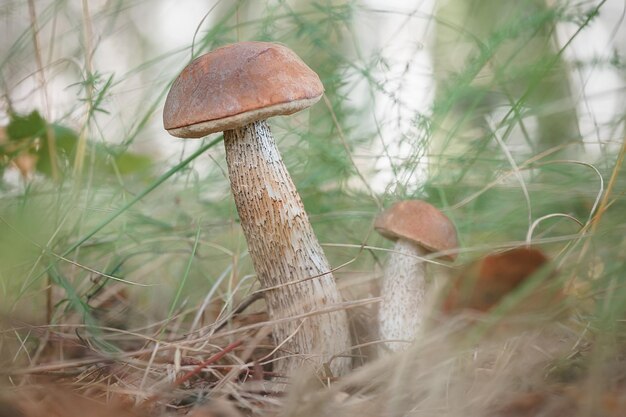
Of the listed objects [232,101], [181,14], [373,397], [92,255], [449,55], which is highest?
[181,14]

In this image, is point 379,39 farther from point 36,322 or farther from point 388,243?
point 36,322

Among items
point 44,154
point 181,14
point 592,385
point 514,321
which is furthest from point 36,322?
point 181,14

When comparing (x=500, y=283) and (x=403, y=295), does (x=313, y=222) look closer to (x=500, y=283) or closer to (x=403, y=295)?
(x=403, y=295)

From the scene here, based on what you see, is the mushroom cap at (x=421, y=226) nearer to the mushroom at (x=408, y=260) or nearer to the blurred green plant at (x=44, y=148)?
the mushroom at (x=408, y=260)

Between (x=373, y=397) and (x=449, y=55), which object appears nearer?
(x=373, y=397)

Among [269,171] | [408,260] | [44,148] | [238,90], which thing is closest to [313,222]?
[408,260]

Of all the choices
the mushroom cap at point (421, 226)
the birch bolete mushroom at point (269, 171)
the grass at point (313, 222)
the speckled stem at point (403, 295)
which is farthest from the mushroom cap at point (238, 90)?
the speckled stem at point (403, 295)

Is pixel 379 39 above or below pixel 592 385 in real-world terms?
above
